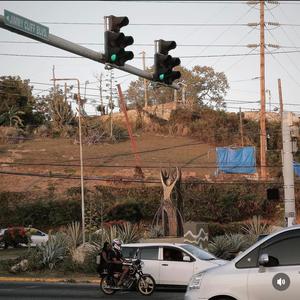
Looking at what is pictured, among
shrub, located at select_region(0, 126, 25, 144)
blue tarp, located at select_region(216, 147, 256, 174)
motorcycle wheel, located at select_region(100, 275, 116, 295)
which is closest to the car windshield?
motorcycle wheel, located at select_region(100, 275, 116, 295)

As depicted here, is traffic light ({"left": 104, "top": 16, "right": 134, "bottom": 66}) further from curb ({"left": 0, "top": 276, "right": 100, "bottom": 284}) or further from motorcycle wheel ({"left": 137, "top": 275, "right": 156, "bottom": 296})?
curb ({"left": 0, "top": 276, "right": 100, "bottom": 284})

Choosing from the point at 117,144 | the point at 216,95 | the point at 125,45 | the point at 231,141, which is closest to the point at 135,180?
the point at 117,144

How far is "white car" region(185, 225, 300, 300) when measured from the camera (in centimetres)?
880

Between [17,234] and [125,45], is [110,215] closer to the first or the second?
[17,234]

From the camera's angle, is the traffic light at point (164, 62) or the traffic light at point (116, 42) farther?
the traffic light at point (164, 62)

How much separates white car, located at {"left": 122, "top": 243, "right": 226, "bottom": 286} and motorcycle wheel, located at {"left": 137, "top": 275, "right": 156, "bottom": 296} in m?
1.01

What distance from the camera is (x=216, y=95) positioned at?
11244 cm

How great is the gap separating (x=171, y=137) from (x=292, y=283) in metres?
72.6

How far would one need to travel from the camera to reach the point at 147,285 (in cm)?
1770

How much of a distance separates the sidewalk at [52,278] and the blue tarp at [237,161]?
3517 centimetres

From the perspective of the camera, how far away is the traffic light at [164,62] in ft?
53.6

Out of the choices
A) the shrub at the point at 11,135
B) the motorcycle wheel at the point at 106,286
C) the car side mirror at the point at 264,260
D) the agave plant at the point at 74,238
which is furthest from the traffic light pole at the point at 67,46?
the shrub at the point at 11,135

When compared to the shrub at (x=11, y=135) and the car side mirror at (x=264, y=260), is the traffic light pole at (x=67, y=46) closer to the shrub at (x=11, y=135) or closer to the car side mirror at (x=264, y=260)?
the car side mirror at (x=264, y=260)

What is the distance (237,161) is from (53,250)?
1362 inches
